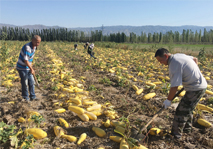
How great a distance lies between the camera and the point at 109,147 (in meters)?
2.91

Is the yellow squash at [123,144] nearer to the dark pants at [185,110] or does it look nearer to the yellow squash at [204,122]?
the dark pants at [185,110]

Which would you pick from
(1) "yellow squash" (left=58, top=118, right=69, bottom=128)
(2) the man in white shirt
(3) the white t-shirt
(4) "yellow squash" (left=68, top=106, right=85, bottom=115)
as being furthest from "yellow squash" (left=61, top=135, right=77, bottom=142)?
(3) the white t-shirt

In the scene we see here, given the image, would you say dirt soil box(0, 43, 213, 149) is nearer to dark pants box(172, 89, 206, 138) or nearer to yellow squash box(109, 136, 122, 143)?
yellow squash box(109, 136, 122, 143)

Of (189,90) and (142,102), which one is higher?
(189,90)

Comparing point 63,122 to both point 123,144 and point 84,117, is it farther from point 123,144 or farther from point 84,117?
point 123,144

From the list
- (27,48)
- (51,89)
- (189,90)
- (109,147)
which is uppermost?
(27,48)

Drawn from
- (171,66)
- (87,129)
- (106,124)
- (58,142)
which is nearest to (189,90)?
(171,66)

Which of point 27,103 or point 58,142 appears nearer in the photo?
point 58,142

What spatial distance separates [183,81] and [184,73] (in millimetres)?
211

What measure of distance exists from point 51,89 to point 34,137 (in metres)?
2.97

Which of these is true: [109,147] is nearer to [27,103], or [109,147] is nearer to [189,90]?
[189,90]

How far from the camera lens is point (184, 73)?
3023mm

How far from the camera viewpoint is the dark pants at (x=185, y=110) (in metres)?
3.14

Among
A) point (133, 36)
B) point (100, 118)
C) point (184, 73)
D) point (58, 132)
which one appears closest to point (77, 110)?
point (100, 118)
